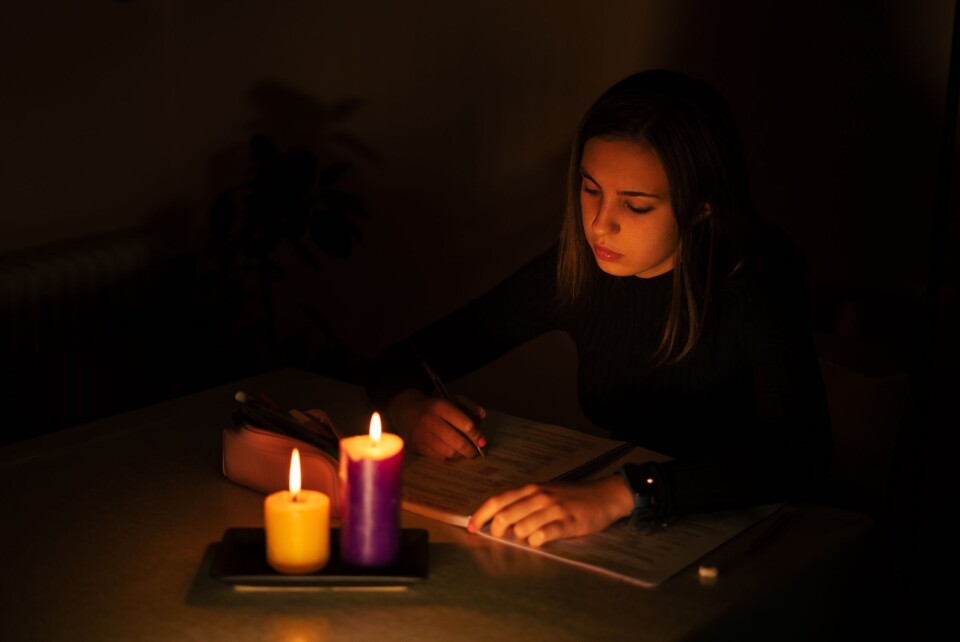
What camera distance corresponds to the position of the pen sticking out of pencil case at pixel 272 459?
1.26 meters

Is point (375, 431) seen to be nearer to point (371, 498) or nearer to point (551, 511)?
point (371, 498)

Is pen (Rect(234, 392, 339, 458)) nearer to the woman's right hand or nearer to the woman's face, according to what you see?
the woman's right hand

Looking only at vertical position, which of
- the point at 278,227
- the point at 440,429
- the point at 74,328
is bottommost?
the point at 74,328

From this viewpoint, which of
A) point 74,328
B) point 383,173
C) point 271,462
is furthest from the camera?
point 383,173

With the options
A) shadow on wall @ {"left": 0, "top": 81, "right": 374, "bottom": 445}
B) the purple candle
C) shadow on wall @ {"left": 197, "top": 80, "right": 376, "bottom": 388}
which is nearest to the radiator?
shadow on wall @ {"left": 0, "top": 81, "right": 374, "bottom": 445}

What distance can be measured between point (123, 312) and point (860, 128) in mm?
1594

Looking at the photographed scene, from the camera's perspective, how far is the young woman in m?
1.28

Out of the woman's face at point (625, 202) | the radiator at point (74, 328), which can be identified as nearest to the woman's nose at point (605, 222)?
the woman's face at point (625, 202)

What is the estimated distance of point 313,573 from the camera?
1115 mm

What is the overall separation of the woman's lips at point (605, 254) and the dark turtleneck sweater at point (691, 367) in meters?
0.17

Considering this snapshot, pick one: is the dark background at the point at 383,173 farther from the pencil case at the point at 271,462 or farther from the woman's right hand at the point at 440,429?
the pencil case at the point at 271,462

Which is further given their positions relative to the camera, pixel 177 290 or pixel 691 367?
pixel 177 290

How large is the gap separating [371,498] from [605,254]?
22.5 inches

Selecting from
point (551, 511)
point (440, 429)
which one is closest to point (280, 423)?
point (440, 429)
